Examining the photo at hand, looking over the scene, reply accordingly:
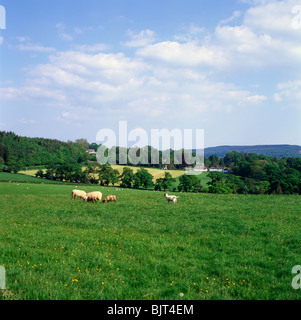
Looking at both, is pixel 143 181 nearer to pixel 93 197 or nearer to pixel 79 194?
pixel 79 194

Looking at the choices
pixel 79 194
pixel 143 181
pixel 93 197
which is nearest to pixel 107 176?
pixel 143 181

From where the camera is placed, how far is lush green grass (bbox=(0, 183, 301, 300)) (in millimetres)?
6914

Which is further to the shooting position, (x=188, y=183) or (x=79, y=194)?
(x=188, y=183)

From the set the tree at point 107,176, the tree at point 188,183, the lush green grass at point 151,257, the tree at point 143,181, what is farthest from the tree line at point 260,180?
the lush green grass at point 151,257

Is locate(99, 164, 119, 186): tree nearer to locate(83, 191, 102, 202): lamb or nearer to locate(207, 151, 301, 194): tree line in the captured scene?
locate(207, 151, 301, 194): tree line

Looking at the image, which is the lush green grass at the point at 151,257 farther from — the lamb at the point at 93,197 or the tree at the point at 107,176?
the tree at the point at 107,176

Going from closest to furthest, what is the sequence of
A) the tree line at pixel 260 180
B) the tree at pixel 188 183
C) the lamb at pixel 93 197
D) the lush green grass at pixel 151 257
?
the lush green grass at pixel 151 257 < the lamb at pixel 93 197 < the tree line at pixel 260 180 < the tree at pixel 188 183

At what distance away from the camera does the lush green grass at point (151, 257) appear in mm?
6914

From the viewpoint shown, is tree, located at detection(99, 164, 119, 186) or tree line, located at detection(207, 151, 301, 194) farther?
tree, located at detection(99, 164, 119, 186)

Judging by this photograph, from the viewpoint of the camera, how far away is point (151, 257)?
9.33 metres
